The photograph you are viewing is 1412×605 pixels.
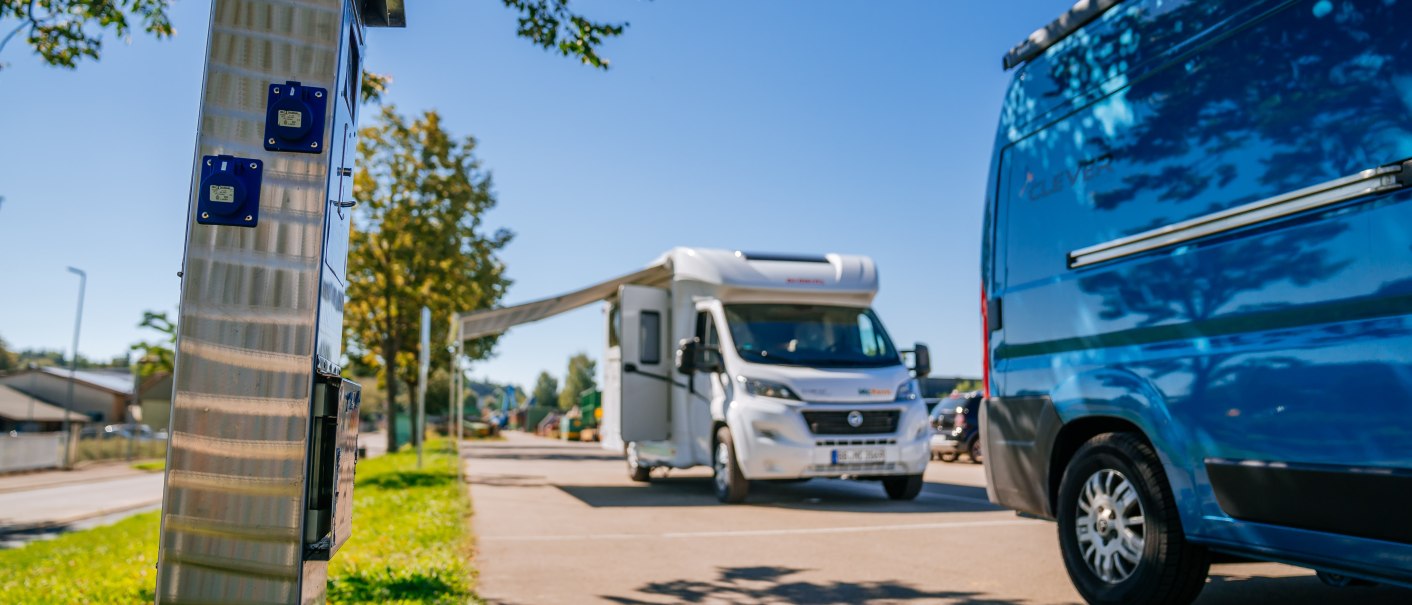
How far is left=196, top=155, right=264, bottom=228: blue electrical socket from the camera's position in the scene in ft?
7.55

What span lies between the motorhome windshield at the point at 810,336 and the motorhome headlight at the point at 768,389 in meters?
0.31

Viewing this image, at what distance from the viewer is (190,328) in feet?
7.42

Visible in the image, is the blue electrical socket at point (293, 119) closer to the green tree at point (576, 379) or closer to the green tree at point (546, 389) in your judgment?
the green tree at point (576, 379)

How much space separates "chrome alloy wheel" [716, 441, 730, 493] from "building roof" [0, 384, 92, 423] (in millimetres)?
58998

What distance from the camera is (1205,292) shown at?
148 inches

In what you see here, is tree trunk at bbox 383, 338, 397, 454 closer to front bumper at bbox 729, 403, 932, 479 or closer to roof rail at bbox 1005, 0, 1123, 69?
front bumper at bbox 729, 403, 932, 479

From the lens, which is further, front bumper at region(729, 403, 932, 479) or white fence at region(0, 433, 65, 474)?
white fence at region(0, 433, 65, 474)

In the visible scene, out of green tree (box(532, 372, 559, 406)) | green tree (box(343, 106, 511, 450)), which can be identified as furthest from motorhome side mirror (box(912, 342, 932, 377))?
green tree (box(532, 372, 559, 406))

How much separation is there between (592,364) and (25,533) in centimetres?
9447

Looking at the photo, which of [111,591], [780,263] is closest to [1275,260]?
[111,591]

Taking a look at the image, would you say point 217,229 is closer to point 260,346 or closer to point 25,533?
point 260,346

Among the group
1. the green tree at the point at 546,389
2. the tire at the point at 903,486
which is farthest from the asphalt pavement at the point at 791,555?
the green tree at the point at 546,389

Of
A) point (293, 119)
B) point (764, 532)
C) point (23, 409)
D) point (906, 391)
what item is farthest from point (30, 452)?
point (293, 119)

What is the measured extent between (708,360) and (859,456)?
1.92 metres
